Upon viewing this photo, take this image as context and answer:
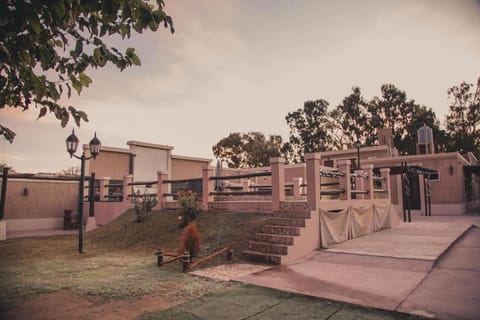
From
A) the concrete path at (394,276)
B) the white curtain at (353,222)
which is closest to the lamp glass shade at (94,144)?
the concrete path at (394,276)

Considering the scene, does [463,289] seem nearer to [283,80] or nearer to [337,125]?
[283,80]

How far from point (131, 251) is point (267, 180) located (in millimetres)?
17675

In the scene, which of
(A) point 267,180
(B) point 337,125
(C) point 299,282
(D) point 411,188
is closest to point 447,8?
(C) point 299,282

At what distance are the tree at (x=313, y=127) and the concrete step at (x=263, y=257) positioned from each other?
32.2 meters

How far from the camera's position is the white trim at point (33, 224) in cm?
1586

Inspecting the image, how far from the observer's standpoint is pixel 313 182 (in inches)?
319

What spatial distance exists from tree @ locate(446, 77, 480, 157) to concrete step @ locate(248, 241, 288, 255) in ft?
113

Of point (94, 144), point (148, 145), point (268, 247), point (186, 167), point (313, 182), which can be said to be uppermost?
point (148, 145)

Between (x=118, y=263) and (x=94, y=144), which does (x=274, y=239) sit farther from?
(x=94, y=144)

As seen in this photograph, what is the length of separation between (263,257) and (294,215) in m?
1.57

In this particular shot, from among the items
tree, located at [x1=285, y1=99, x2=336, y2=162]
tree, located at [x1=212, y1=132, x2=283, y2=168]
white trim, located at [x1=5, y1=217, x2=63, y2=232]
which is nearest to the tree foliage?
tree, located at [x1=285, y1=99, x2=336, y2=162]

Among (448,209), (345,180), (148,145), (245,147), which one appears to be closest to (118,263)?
(345,180)

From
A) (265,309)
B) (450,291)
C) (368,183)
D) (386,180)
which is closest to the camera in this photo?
(265,309)

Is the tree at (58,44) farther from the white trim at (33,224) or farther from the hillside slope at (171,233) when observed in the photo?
the white trim at (33,224)
